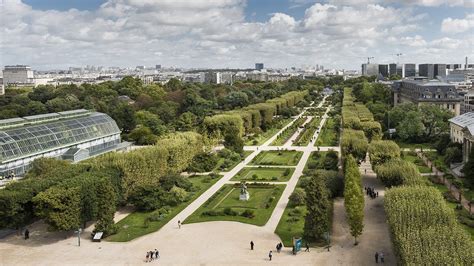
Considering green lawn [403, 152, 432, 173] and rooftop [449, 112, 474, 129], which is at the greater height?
rooftop [449, 112, 474, 129]

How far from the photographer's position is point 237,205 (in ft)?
188

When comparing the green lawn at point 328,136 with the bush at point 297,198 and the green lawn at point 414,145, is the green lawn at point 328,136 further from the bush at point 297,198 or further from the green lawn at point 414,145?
the bush at point 297,198

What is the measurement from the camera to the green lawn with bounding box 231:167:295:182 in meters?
70.4

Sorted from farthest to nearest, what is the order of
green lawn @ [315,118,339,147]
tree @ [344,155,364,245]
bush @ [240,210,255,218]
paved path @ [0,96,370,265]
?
green lawn @ [315,118,339,147], bush @ [240,210,255,218], tree @ [344,155,364,245], paved path @ [0,96,370,265]

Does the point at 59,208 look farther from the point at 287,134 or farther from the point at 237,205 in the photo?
the point at 287,134

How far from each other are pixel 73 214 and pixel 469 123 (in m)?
61.3

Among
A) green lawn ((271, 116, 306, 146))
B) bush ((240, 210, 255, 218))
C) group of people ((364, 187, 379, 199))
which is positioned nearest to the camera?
bush ((240, 210, 255, 218))

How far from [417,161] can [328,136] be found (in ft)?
105

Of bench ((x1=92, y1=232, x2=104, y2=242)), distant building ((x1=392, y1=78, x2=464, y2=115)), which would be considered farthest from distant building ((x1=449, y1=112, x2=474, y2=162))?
bench ((x1=92, y1=232, x2=104, y2=242))

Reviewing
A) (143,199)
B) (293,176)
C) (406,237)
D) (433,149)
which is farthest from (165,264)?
(433,149)

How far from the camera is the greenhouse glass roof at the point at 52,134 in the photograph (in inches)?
2709

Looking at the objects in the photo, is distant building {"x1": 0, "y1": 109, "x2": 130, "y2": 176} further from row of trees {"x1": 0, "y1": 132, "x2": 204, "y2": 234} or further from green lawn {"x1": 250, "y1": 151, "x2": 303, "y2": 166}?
green lawn {"x1": 250, "y1": 151, "x2": 303, "y2": 166}

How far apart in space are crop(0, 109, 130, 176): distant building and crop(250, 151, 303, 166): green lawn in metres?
27.2

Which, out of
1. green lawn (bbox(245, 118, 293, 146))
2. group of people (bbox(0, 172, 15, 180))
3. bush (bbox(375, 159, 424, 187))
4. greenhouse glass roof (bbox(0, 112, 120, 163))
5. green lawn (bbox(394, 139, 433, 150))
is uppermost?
greenhouse glass roof (bbox(0, 112, 120, 163))
